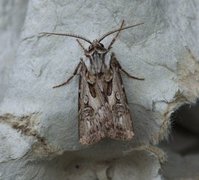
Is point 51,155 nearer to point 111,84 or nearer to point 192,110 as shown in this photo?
point 111,84

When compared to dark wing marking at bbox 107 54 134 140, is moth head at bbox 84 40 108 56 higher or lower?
higher

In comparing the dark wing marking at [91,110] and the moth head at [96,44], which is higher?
the moth head at [96,44]

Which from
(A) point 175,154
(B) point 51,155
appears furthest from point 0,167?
(A) point 175,154

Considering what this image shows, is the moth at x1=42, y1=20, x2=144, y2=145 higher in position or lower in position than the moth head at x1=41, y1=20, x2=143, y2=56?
Answer: lower

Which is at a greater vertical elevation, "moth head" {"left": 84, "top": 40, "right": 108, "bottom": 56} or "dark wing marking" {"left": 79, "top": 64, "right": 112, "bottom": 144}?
"moth head" {"left": 84, "top": 40, "right": 108, "bottom": 56}

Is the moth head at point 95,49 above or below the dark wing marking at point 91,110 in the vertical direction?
above
